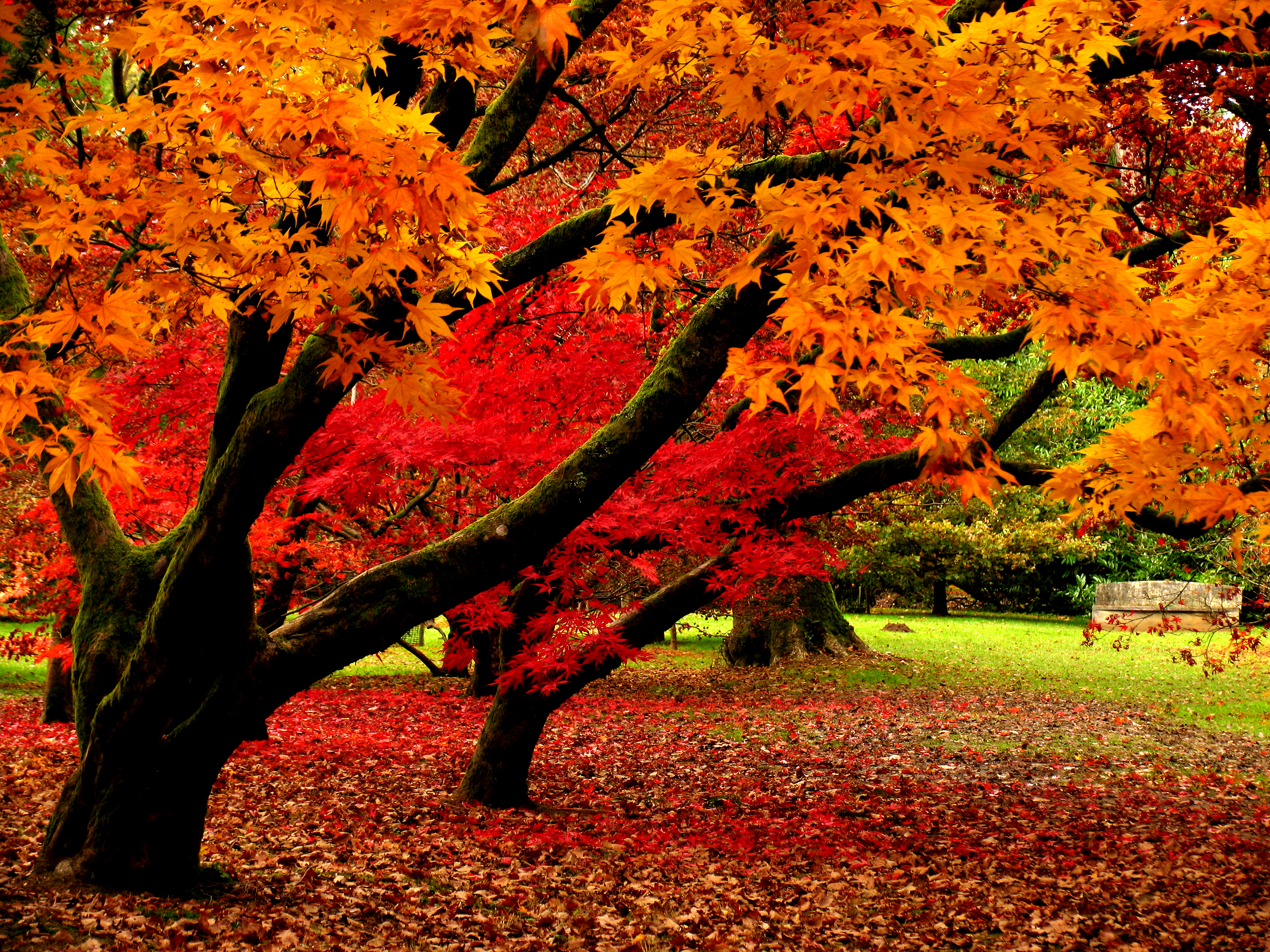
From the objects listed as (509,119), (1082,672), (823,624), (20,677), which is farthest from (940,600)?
(509,119)

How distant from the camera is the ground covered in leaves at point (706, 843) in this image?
4.60 meters

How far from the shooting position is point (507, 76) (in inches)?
380

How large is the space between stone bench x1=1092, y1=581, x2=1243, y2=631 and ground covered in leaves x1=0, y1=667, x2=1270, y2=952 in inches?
505

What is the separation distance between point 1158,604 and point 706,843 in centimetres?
2435

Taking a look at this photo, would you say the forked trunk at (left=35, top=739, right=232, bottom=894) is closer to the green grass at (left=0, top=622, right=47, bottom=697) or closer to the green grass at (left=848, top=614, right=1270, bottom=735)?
the green grass at (left=0, top=622, right=47, bottom=697)

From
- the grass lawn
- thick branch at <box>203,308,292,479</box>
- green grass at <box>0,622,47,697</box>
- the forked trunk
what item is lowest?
green grass at <box>0,622,47,697</box>

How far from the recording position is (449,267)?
402 cm

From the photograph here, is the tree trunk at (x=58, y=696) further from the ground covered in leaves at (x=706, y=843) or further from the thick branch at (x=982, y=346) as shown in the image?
the thick branch at (x=982, y=346)

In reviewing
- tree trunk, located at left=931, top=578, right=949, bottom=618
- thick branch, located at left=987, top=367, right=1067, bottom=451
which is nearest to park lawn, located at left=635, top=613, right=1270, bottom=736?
tree trunk, located at left=931, top=578, right=949, bottom=618

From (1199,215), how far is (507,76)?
21.7 feet

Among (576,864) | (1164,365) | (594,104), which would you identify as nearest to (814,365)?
(1164,365)

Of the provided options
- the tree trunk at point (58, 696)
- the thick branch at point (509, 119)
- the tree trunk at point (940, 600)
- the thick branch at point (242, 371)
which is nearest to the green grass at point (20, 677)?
the tree trunk at point (58, 696)

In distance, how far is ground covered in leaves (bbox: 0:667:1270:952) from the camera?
4598 mm

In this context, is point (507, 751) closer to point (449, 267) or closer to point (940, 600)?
point (449, 267)
